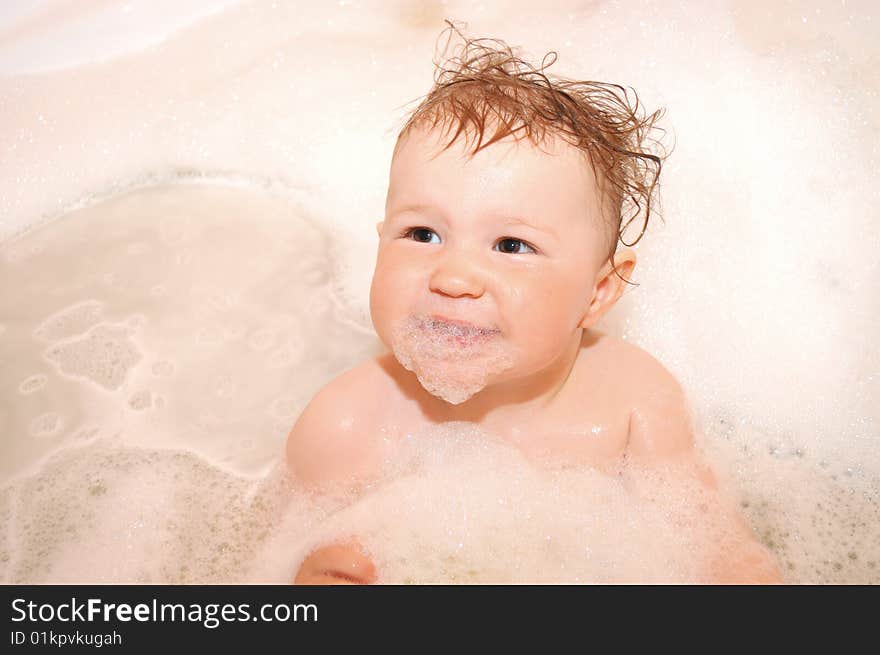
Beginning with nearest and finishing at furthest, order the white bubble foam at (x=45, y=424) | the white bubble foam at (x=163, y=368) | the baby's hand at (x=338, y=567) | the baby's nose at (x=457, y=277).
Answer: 1. the baby's nose at (x=457, y=277)
2. the baby's hand at (x=338, y=567)
3. the white bubble foam at (x=45, y=424)
4. the white bubble foam at (x=163, y=368)

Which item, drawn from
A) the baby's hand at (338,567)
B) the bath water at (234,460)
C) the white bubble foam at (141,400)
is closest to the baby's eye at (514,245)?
the bath water at (234,460)

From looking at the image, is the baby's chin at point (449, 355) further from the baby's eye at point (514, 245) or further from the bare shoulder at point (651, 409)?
the bare shoulder at point (651, 409)

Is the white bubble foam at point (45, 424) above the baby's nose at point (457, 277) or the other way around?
the other way around

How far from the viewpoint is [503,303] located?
89 centimetres

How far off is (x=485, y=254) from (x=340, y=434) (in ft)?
0.96

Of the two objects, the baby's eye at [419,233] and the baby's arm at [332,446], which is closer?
the baby's eye at [419,233]

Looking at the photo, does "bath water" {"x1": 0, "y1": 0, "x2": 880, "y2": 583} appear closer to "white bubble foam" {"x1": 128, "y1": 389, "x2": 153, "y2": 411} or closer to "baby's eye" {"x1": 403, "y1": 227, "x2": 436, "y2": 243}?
"white bubble foam" {"x1": 128, "y1": 389, "x2": 153, "y2": 411}

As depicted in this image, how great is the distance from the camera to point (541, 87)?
3.16 feet

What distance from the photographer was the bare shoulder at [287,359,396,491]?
3.45 feet

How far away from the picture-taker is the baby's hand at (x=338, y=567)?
0.98 meters

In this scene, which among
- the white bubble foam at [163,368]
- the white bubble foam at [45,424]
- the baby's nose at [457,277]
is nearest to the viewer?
the baby's nose at [457,277]

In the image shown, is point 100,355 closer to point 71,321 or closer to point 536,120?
point 71,321

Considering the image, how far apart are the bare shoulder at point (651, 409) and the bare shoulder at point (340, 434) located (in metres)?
0.29
